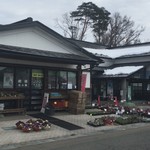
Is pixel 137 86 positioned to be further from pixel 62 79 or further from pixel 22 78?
pixel 22 78

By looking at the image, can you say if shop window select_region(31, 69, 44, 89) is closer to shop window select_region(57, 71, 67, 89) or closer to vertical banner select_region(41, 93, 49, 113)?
vertical banner select_region(41, 93, 49, 113)

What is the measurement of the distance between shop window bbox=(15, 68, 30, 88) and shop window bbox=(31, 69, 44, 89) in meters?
0.37

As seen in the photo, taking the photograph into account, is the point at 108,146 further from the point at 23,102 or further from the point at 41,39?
the point at 41,39

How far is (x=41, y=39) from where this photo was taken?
18406mm

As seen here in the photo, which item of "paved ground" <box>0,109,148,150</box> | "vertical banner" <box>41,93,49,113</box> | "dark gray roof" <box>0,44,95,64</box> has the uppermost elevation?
"dark gray roof" <box>0,44,95,64</box>

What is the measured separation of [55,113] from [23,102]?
1.94 m

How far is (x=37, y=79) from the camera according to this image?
17734mm

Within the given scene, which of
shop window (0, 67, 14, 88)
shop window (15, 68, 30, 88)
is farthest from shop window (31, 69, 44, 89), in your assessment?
shop window (0, 67, 14, 88)

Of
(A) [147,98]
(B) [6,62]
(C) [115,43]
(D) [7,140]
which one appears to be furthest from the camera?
(C) [115,43]

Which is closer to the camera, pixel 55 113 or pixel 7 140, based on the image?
pixel 7 140

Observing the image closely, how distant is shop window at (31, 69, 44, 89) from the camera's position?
17506 millimetres

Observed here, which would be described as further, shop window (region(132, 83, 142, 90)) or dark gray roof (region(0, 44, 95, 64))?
shop window (region(132, 83, 142, 90))

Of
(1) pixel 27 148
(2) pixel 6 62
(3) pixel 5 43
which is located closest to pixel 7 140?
(1) pixel 27 148

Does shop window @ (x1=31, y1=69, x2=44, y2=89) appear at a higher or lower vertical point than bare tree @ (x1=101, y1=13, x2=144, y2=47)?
lower
